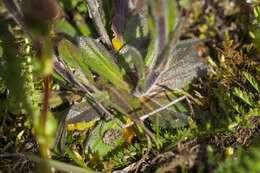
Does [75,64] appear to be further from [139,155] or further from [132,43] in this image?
[139,155]

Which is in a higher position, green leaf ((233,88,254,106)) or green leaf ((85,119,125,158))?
green leaf ((85,119,125,158))

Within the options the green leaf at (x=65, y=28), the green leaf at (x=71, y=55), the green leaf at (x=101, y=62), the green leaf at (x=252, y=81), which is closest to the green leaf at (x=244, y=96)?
the green leaf at (x=252, y=81)

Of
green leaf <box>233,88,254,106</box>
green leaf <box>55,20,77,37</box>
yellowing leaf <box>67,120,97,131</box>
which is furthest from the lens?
green leaf <box>55,20,77,37</box>

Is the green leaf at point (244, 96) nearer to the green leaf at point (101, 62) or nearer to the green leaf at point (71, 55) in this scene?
the green leaf at point (101, 62)

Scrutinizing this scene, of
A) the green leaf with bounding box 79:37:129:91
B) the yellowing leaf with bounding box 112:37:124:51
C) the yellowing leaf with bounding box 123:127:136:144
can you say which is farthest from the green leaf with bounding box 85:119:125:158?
the yellowing leaf with bounding box 112:37:124:51

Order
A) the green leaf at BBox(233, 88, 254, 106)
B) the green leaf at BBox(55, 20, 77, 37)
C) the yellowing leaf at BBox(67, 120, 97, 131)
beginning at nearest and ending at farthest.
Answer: the green leaf at BBox(233, 88, 254, 106)
the yellowing leaf at BBox(67, 120, 97, 131)
the green leaf at BBox(55, 20, 77, 37)

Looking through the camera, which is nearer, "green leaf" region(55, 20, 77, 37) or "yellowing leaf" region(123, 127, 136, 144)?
"yellowing leaf" region(123, 127, 136, 144)

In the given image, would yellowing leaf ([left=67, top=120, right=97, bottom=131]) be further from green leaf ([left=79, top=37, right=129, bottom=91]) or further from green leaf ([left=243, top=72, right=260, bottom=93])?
green leaf ([left=243, top=72, right=260, bottom=93])

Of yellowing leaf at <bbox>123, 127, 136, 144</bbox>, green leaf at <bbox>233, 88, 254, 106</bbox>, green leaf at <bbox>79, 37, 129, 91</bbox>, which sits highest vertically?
green leaf at <bbox>79, 37, 129, 91</bbox>

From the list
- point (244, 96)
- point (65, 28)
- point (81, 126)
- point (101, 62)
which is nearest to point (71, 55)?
point (101, 62)
